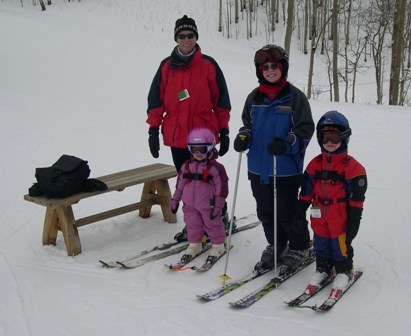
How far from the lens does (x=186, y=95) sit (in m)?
4.61

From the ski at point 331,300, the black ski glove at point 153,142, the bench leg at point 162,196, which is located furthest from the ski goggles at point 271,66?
the bench leg at point 162,196

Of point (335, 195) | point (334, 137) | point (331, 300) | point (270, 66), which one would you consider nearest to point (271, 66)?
point (270, 66)

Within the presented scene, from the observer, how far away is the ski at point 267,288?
3644 millimetres

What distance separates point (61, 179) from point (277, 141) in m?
2.19

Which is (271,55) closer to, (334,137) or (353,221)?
(334,137)

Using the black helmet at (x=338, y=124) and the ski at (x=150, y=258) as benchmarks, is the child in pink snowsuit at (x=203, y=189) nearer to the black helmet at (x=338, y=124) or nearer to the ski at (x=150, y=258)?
the ski at (x=150, y=258)

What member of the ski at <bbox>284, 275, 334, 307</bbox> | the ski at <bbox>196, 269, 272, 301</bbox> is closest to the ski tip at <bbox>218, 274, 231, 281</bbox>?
the ski at <bbox>196, 269, 272, 301</bbox>

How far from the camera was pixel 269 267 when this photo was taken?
14.0ft

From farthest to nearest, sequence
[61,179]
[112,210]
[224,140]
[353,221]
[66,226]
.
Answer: [112,210], [224,140], [66,226], [61,179], [353,221]

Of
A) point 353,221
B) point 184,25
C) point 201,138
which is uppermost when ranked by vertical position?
point 184,25

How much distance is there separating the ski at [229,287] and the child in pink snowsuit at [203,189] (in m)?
0.51

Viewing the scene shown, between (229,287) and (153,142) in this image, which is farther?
(153,142)

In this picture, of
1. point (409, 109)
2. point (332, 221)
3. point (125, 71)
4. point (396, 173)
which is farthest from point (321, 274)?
point (125, 71)

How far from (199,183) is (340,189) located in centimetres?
137
